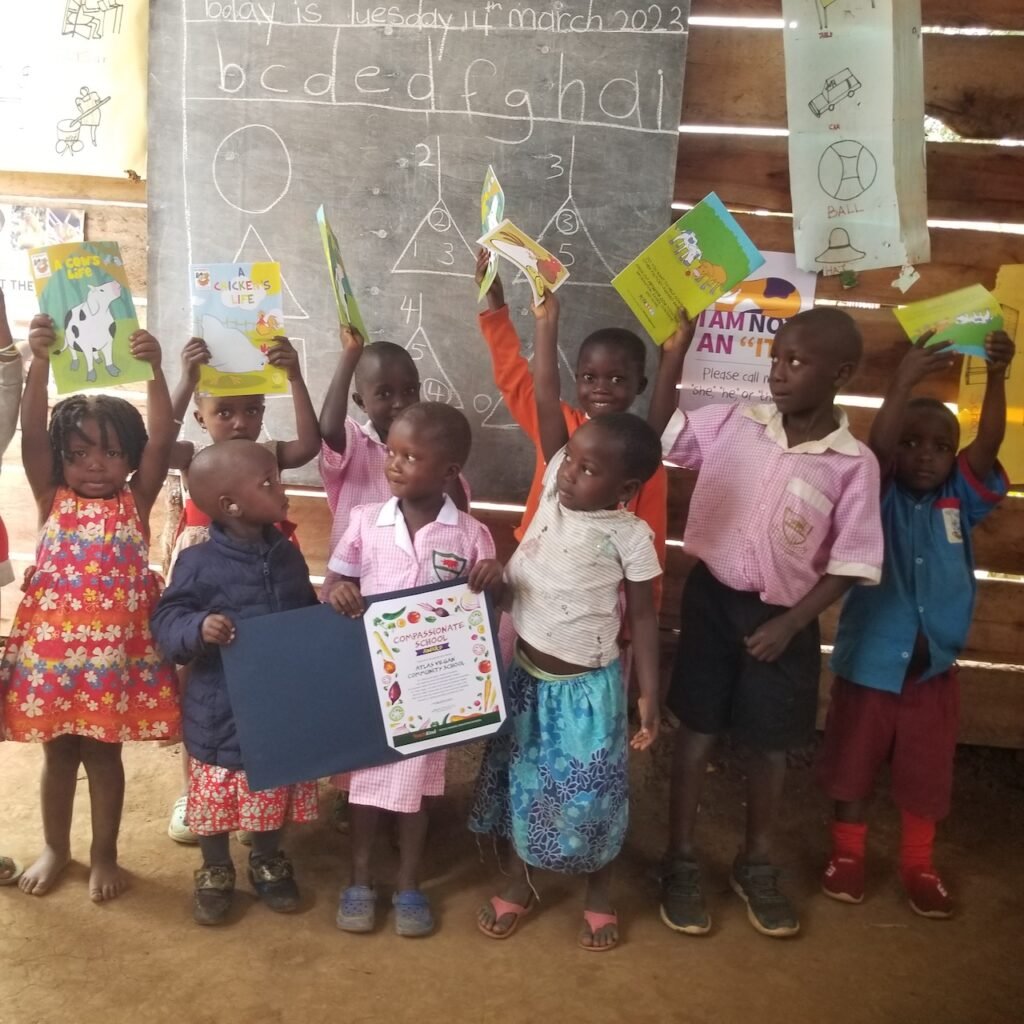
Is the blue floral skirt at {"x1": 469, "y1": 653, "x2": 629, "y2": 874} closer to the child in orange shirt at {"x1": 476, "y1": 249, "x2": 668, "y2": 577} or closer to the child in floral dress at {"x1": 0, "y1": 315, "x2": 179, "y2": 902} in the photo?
the child in orange shirt at {"x1": 476, "y1": 249, "x2": 668, "y2": 577}

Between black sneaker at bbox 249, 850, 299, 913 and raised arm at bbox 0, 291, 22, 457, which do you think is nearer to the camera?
raised arm at bbox 0, 291, 22, 457

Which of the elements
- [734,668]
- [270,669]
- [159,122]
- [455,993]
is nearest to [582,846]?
[455,993]

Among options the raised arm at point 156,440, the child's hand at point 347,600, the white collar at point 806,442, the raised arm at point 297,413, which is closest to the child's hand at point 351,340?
the raised arm at point 297,413

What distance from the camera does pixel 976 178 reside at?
2957 mm

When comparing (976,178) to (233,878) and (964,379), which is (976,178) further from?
(233,878)

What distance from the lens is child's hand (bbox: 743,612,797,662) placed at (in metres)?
2.28

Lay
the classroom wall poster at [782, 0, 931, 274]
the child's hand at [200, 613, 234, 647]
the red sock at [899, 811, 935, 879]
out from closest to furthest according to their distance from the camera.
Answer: the child's hand at [200, 613, 234, 647] → the red sock at [899, 811, 935, 879] → the classroom wall poster at [782, 0, 931, 274]

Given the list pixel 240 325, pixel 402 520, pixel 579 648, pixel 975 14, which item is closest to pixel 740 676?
pixel 579 648

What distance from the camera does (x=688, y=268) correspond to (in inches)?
93.2

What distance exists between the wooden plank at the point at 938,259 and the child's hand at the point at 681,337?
791 millimetres

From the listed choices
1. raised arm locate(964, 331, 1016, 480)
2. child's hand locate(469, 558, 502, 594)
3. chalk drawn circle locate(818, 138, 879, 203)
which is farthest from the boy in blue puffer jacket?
chalk drawn circle locate(818, 138, 879, 203)

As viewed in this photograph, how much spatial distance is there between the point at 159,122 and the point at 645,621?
2235 mm

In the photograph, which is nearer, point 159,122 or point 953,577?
point 953,577

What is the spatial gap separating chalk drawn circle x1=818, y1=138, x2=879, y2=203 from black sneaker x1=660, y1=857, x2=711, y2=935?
203cm
